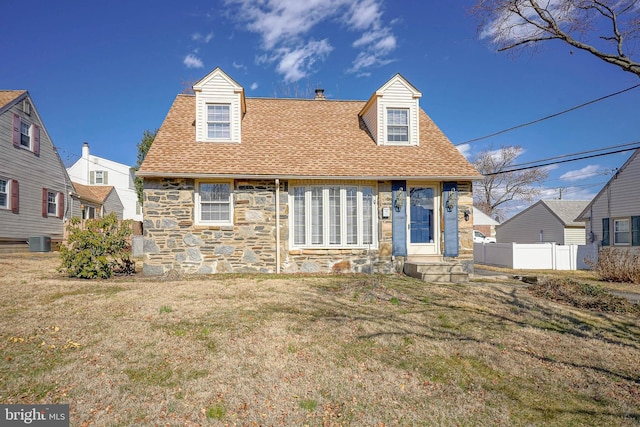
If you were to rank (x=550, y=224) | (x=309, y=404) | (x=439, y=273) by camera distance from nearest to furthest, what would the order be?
(x=309, y=404), (x=439, y=273), (x=550, y=224)

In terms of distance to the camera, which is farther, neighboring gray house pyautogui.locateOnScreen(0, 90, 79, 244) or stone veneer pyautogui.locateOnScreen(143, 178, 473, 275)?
neighboring gray house pyautogui.locateOnScreen(0, 90, 79, 244)

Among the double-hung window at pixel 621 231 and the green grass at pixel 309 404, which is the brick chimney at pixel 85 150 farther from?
the double-hung window at pixel 621 231

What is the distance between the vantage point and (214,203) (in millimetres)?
10633

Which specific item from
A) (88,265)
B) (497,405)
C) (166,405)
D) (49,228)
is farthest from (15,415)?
(49,228)

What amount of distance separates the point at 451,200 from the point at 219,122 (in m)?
7.94

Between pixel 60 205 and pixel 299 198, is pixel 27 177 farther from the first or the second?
pixel 299 198

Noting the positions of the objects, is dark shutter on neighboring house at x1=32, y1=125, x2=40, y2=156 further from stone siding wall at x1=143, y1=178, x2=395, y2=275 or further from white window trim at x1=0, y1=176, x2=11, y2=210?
stone siding wall at x1=143, y1=178, x2=395, y2=275

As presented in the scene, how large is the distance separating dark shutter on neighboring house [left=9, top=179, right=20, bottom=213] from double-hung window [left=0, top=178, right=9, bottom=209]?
18cm

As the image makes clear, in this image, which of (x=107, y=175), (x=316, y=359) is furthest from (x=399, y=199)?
(x=107, y=175)

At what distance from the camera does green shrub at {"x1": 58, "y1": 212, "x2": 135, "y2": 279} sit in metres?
9.34

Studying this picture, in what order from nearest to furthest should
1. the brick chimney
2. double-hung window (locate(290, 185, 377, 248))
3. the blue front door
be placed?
double-hung window (locate(290, 185, 377, 248)), the blue front door, the brick chimney

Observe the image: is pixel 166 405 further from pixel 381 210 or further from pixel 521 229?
pixel 521 229

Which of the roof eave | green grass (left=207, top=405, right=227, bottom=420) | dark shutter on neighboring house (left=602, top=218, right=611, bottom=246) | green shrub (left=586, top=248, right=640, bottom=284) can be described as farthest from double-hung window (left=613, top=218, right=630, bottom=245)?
green grass (left=207, top=405, right=227, bottom=420)

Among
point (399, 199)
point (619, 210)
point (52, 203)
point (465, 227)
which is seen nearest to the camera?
point (399, 199)
